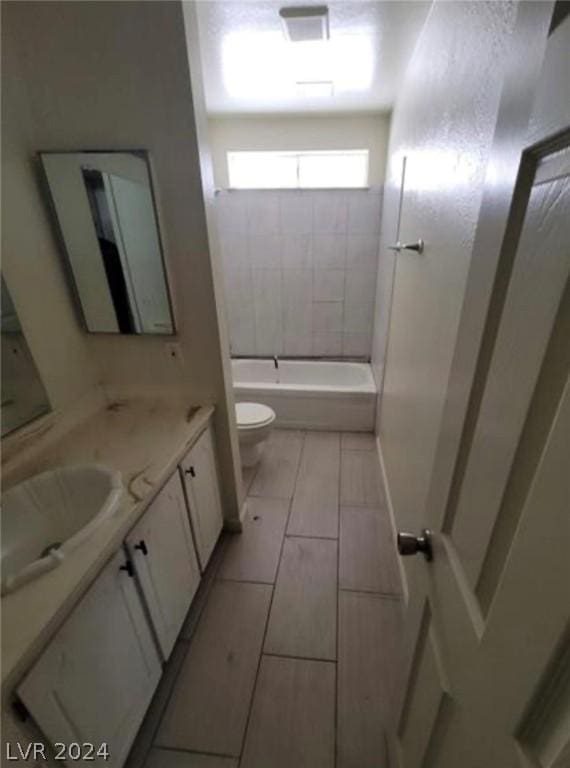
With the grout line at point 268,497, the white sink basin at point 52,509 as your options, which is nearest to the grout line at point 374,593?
the grout line at point 268,497

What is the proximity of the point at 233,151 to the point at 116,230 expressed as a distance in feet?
6.77

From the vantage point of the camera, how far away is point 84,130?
1312 millimetres

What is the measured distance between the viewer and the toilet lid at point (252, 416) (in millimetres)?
2346

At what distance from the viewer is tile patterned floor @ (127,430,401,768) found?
1.17 meters

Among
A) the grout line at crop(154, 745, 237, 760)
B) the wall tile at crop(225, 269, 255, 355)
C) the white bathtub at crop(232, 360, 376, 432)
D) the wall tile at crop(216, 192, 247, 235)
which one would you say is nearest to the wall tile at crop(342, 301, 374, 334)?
the white bathtub at crop(232, 360, 376, 432)

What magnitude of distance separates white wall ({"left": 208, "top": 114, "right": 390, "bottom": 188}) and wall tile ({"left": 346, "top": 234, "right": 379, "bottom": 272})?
448 mm

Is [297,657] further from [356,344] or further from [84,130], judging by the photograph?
[356,344]

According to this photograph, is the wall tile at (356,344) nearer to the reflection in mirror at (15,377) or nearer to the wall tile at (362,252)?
the wall tile at (362,252)

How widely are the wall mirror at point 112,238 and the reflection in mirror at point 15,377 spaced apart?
0.33 m

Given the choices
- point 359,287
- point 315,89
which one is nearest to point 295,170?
point 315,89

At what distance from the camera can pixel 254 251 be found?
323 cm

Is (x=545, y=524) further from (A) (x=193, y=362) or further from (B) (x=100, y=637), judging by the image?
(A) (x=193, y=362)

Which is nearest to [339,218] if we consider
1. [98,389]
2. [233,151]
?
[233,151]

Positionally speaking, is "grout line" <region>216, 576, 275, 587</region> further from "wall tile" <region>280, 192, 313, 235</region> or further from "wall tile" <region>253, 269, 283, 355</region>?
"wall tile" <region>280, 192, 313, 235</region>
